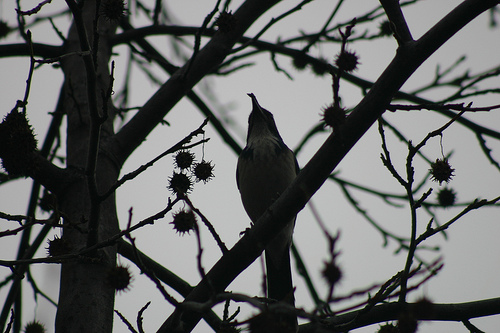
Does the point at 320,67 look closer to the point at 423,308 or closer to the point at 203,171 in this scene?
the point at 203,171

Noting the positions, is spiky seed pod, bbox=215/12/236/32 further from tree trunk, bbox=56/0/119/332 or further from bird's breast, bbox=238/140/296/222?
bird's breast, bbox=238/140/296/222

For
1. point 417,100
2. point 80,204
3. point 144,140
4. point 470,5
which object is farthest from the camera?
point 417,100

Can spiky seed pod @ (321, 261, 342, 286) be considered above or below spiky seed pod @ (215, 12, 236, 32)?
below

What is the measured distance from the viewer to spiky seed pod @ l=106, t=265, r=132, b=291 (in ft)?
7.82

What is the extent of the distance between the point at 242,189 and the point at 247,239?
2.15 metres

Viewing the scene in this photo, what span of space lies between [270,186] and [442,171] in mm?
2052

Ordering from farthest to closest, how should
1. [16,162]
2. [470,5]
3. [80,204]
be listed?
[80,204], [16,162], [470,5]

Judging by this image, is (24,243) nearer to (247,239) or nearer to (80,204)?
(80,204)

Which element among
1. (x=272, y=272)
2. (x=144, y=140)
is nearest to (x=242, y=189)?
(x=272, y=272)

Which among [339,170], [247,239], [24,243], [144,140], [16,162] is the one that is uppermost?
[339,170]

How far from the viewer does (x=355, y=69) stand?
108 inches

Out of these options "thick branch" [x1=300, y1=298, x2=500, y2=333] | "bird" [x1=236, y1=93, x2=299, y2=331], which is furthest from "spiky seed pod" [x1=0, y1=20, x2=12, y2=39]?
"thick branch" [x1=300, y1=298, x2=500, y2=333]

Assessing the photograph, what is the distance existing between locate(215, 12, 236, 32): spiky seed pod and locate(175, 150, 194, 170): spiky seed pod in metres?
1.12

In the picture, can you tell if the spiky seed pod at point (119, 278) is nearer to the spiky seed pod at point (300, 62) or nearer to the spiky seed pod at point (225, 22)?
the spiky seed pod at point (225, 22)
